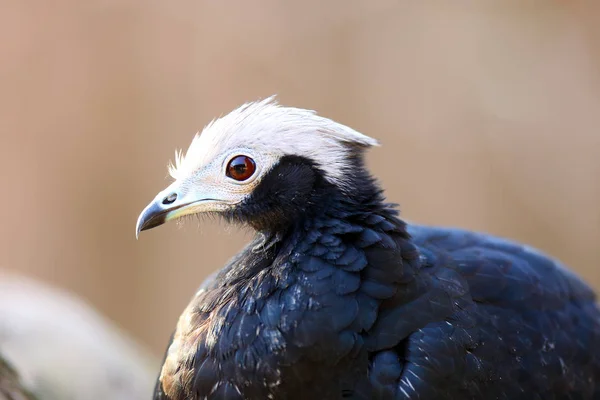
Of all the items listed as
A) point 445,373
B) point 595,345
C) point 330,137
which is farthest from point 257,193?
point 595,345

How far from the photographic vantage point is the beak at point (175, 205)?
363 cm

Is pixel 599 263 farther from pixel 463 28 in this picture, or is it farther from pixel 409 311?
pixel 409 311

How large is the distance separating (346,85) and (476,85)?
156 centimetres

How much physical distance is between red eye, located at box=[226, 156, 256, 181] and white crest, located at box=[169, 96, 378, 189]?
6 cm

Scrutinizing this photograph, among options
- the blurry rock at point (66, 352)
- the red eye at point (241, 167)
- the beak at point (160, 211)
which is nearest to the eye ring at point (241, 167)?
the red eye at point (241, 167)

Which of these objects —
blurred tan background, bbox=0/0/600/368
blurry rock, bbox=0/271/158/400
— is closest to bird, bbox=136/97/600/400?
blurry rock, bbox=0/271/158/400

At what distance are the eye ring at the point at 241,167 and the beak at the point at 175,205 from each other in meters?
0.14

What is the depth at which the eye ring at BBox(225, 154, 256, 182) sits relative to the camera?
3.74 meters

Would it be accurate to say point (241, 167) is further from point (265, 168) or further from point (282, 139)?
point (282, 139)

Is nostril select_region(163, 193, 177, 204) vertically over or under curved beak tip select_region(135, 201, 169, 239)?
over

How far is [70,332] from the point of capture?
243 inches

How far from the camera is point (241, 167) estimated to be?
148 inches

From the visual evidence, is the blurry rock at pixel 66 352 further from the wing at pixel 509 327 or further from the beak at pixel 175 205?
the wing at pixel 509 327

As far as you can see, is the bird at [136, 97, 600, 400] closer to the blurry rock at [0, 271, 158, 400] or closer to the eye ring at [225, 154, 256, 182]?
the eye ring at [225, 154, 256, 182]
